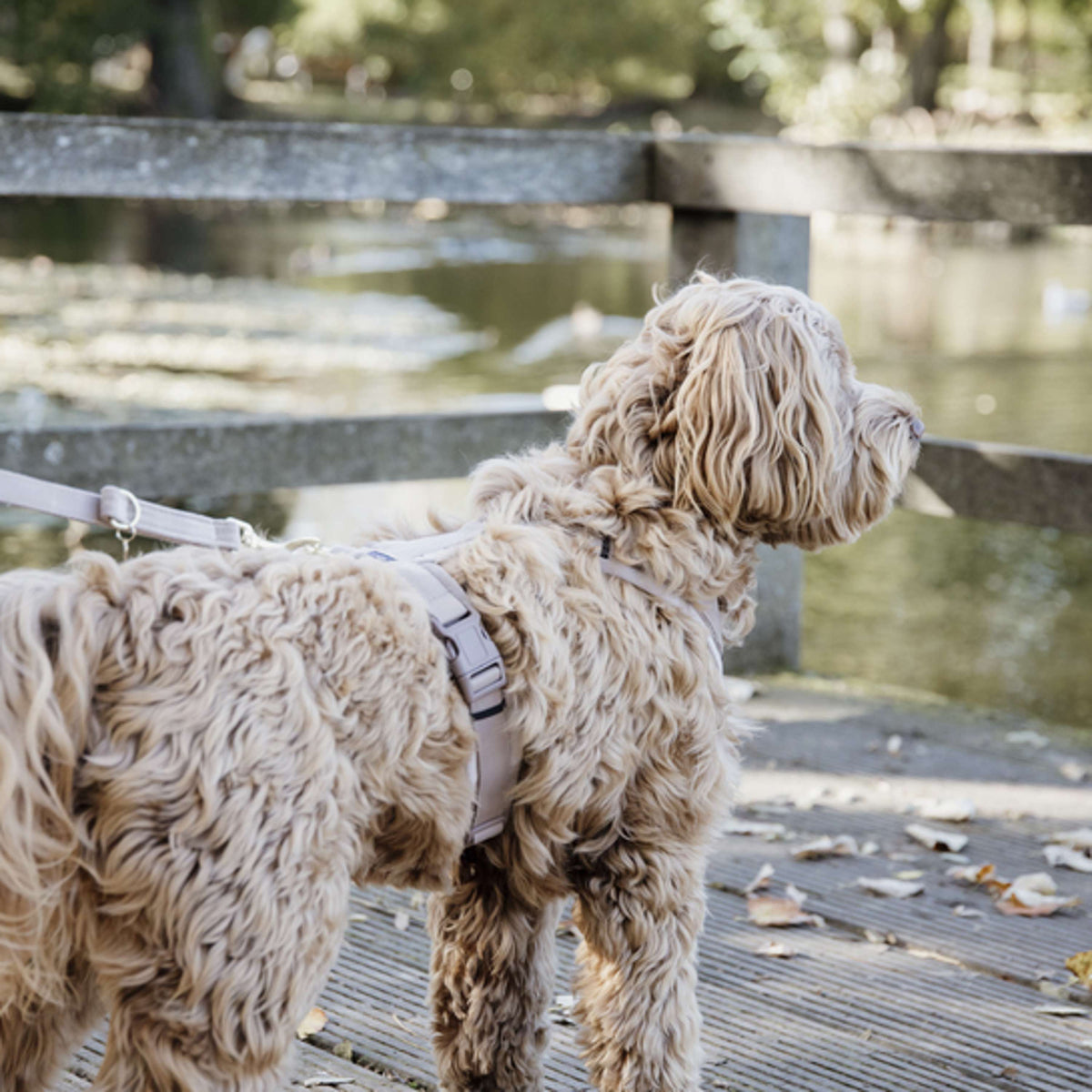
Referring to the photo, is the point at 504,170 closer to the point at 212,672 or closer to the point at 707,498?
the point at 707,498

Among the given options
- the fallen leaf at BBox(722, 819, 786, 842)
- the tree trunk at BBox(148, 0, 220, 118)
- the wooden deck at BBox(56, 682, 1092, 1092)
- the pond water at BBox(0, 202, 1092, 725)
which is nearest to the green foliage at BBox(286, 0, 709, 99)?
the tree trunk at BBox(148, 0, 220, 118)

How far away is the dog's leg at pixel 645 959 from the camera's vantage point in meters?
2.52

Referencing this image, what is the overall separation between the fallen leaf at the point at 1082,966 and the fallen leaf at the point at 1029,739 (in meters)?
1.57

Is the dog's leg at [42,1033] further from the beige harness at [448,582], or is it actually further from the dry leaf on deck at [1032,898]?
the dry leaf on deck at [1032,898]

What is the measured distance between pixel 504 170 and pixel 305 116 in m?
40.7

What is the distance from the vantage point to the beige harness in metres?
2.30

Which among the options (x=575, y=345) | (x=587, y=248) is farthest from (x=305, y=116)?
(x=575, y=345)

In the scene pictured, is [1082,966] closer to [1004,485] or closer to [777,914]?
[777,914]

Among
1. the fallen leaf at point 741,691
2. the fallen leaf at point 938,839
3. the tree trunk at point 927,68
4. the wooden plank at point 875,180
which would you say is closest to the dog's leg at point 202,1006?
the fallen leaf at point 938,839

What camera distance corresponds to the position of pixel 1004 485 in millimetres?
4848

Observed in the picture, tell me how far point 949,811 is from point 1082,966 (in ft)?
2.96

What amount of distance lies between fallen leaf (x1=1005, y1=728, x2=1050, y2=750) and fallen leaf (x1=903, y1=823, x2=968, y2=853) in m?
0.90

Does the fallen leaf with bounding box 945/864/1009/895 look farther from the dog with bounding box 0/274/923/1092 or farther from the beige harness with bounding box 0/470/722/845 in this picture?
the beige harness with bounding box 0/470/722/845

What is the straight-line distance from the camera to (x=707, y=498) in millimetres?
2551
